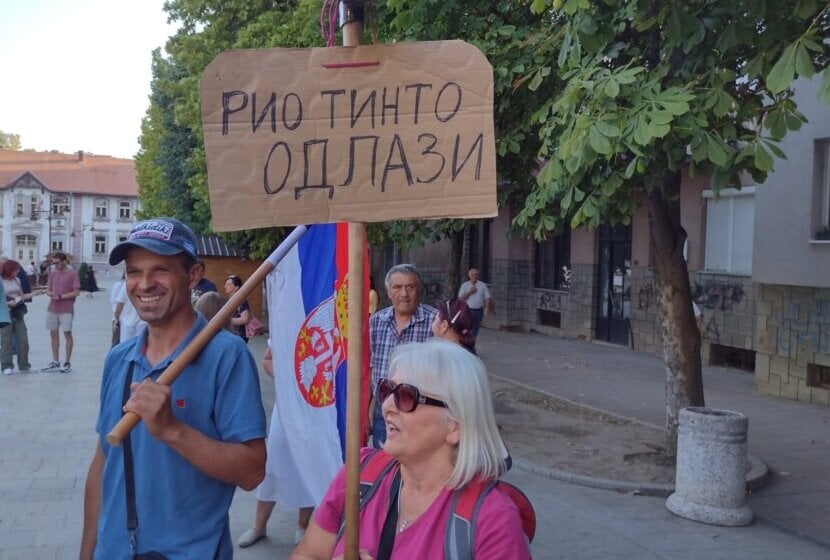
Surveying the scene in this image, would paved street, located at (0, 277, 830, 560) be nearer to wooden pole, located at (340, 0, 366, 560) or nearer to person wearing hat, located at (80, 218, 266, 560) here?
person wearing hat, located at (80, 218, 266, 560)

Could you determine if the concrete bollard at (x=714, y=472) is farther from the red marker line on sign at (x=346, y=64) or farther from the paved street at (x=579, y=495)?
the red marker line on sign at (x=346, y=64)

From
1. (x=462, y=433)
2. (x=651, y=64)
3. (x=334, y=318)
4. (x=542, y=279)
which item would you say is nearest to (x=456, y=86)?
(x=462, y=433)

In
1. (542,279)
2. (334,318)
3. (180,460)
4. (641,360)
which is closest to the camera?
(180,460)

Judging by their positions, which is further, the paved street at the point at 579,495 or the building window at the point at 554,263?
the building window at the point at 554,263

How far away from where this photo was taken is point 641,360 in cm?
1681

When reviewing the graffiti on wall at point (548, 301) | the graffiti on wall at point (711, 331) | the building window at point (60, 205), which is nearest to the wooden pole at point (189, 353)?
the graffiti on wall at point (711, 331)

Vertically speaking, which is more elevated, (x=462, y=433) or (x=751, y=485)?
(x=462, y=433)


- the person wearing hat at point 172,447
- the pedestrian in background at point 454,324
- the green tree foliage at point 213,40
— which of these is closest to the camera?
the person wearing hat at point 172,447

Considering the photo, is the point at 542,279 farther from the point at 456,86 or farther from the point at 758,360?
the point at 456,86

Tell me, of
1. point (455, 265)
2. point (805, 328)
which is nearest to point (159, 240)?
point (805, 328)

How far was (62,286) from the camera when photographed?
1365 cm

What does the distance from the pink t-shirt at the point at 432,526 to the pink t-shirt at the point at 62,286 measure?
12293 millimetres

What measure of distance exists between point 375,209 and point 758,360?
11675 mm

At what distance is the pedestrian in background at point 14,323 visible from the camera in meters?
13.0
